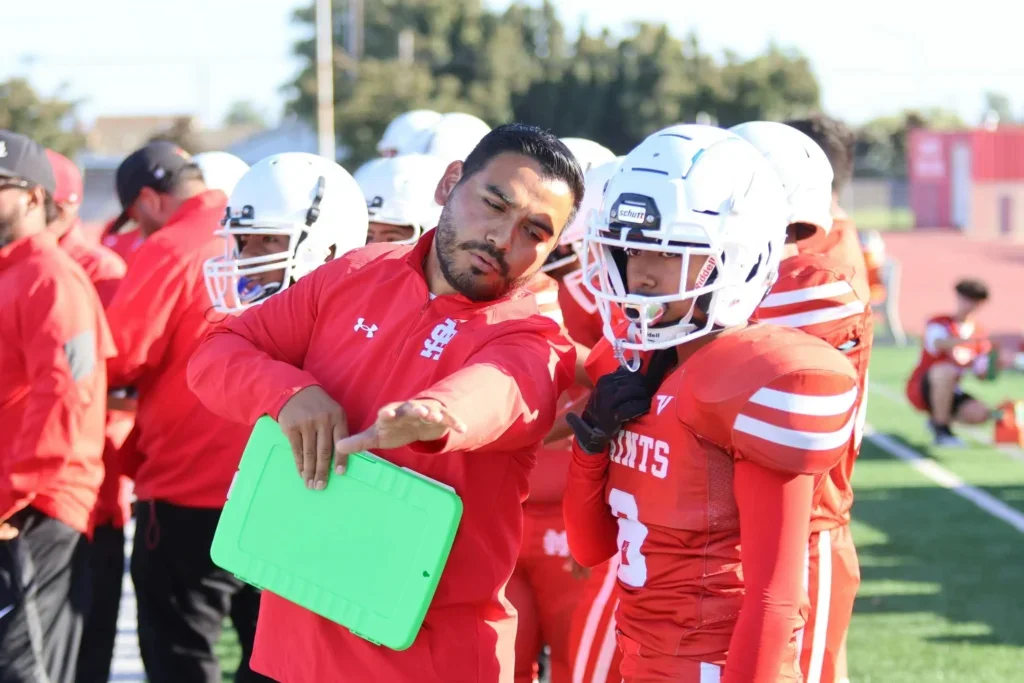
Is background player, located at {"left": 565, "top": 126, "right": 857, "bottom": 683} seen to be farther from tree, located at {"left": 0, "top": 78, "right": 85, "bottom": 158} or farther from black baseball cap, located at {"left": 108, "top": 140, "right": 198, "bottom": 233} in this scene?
tree, located at {"left": 0, "top": 78, "right": 85, "bottom": 158}

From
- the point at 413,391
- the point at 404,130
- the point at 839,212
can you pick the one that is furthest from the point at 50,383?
the point at 404,130

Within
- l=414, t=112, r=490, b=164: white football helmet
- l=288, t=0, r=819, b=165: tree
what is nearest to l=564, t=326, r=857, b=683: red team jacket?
l=414, t=112, r=490, b=164: white football helmet

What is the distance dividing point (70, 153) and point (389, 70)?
33.8ft

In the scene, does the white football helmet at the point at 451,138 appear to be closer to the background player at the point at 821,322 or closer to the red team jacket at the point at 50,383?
the red team jacket at the point at 50,383

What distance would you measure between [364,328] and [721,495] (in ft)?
2.53

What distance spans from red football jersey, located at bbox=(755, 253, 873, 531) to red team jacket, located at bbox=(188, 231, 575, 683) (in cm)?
87

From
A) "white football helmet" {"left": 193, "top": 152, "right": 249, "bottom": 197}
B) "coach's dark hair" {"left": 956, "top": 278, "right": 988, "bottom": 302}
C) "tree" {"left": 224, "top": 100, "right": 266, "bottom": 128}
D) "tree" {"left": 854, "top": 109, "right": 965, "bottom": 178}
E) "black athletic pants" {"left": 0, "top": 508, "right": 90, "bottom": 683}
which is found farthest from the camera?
"tree" {"left": 224, "top": 100, "right": 266, "bottom": 128}

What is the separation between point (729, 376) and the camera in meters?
2.32

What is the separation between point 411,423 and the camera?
78.9 inches

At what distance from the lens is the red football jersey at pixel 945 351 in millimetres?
10445

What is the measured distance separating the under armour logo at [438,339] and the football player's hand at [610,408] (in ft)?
0.96

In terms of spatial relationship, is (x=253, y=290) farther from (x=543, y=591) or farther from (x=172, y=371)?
(x=543, y=591)

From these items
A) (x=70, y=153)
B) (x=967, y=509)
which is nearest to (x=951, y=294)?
(x=967, y=509)

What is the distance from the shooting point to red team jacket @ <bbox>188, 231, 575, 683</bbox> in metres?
2.40
